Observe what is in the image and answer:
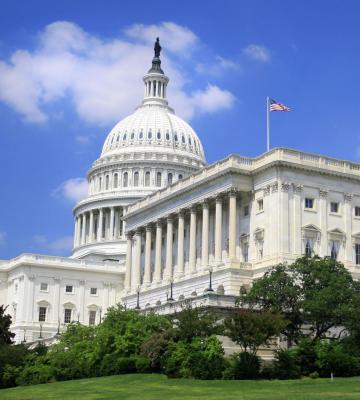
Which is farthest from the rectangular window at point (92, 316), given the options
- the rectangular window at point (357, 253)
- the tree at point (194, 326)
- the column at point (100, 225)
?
the tree at point (194, 326)

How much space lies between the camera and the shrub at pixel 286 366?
200ft

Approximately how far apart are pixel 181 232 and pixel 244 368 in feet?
168

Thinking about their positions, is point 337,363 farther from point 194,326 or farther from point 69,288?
point 69,288

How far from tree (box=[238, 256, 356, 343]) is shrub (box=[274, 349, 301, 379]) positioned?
24.7 feet

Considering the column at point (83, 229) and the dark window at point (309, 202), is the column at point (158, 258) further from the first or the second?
the column at point (83, 229)

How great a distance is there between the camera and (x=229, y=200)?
101375 mm

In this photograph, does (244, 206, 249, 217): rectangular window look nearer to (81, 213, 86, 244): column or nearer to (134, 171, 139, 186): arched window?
(134, 171, 139, 186): arched window

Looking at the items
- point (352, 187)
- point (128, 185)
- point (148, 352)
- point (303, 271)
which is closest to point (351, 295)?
point (303, 271)


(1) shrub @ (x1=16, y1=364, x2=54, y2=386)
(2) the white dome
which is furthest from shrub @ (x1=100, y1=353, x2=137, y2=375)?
(2) the white dome

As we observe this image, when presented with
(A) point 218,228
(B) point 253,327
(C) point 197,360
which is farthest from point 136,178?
(C) point 197,360

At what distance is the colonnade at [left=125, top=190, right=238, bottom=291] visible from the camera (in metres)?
102

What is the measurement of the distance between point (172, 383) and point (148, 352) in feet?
23.8

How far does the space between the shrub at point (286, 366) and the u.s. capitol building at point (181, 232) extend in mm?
12223

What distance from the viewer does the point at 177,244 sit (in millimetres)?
→ 114875
